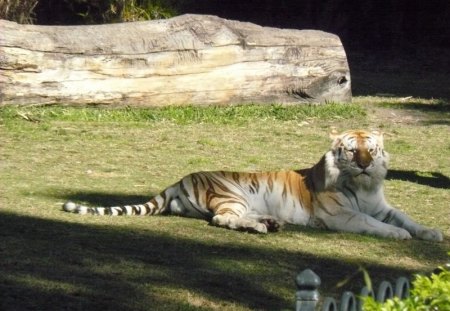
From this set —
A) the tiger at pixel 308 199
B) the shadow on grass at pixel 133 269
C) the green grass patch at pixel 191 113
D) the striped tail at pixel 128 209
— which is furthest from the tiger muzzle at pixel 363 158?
the green grass patch at pixel 191 113

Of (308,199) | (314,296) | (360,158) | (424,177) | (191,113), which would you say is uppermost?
(314,296)

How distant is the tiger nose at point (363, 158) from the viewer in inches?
341

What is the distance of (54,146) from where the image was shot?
12500mm

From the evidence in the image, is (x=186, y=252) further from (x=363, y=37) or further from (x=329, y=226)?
(x=363, y=37)

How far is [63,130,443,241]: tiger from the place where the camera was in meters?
8.70

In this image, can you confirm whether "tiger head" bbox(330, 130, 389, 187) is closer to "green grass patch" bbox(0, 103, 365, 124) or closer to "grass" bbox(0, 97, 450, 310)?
"grass" bbox(0, 97, 450, 310)

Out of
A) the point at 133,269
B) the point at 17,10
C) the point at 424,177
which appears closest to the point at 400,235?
the point at 133,269

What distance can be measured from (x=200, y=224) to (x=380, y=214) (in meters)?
1.38

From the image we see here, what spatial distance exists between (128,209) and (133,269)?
72.6 inches

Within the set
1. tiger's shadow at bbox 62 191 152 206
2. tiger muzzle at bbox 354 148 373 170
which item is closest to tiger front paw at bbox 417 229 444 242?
tiger muzzle at bbox 354 148 373 170

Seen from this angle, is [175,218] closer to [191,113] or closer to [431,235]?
[431,235]

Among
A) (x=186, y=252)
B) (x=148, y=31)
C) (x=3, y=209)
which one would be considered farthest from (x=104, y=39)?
(x=186, y=252)

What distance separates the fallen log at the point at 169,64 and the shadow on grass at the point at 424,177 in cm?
408

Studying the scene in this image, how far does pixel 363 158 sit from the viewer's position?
341 inches
